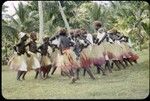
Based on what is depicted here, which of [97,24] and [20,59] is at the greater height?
[97,24]

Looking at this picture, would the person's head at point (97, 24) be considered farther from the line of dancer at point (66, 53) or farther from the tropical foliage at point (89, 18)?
the tropical foliage at point (89, 18)

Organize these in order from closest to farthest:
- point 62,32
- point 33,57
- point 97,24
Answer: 1. point 62,32
2. point 33,57
3. point 97,24

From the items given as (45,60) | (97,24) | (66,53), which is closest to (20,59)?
(45,60)

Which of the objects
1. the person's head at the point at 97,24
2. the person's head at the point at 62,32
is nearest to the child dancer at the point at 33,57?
the person's head at the point at 62,32

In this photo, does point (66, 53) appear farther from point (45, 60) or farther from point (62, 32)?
point (45, 60)

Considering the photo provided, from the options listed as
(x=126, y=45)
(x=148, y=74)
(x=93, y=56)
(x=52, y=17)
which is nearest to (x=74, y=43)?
(x=93, y=56)

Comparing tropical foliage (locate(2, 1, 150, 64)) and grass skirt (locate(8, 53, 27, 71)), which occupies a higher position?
tropical foliage (locate(2, 1, 150, 64))

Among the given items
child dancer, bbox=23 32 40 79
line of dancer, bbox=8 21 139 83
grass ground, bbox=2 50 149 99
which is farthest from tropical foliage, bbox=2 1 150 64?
grass ground, bbox=2 50 149 99

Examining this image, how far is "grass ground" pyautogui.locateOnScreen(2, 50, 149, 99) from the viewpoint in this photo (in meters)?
8.84

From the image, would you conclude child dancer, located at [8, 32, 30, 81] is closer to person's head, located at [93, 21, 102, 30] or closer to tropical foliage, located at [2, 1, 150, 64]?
person's head, located at [93, 21, 102, 30]

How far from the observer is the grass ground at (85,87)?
8836mm

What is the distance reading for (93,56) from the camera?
40.8ft

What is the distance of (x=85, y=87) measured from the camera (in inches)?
390

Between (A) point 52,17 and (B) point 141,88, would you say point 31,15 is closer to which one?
(A) point 52,17
